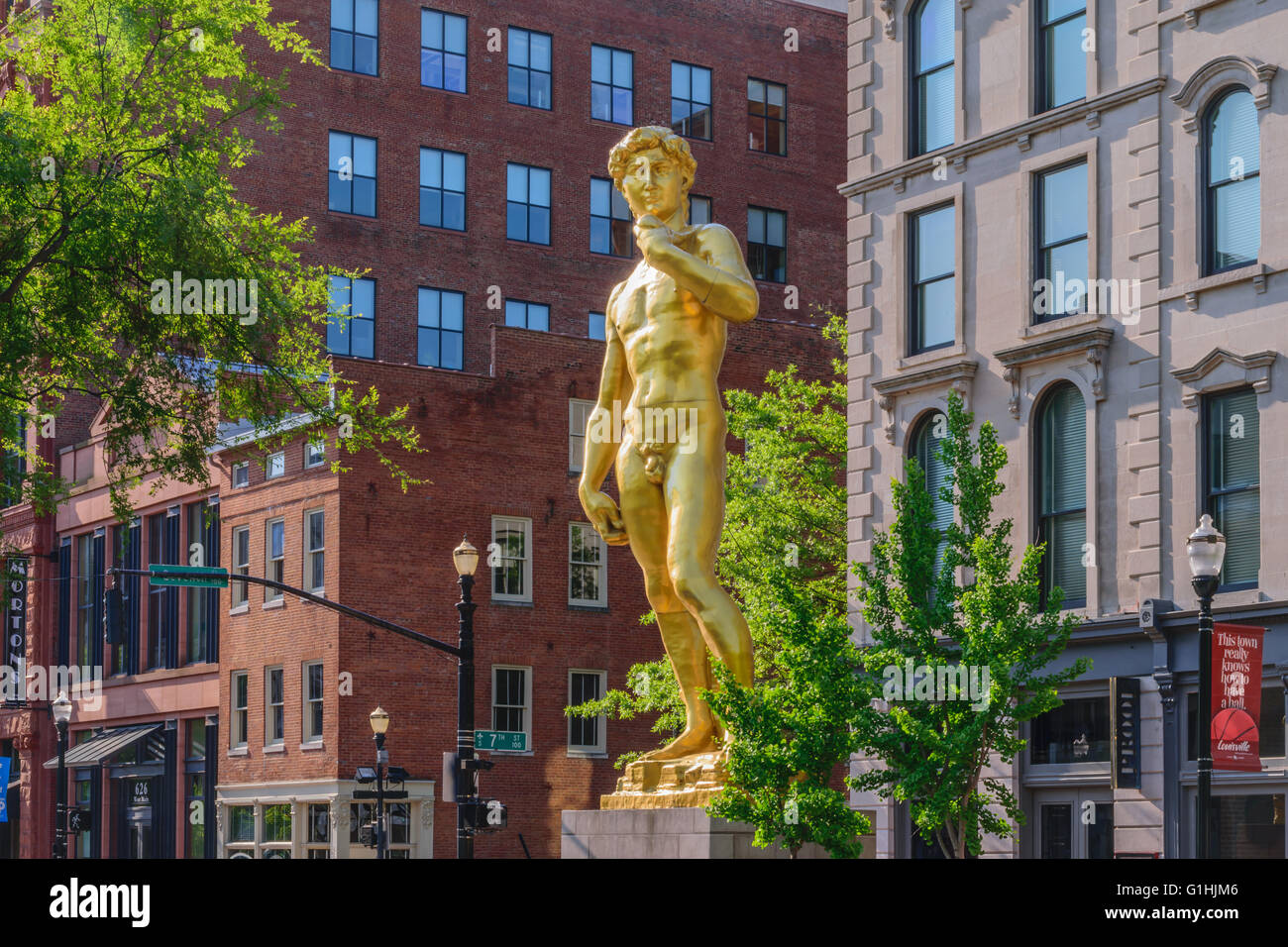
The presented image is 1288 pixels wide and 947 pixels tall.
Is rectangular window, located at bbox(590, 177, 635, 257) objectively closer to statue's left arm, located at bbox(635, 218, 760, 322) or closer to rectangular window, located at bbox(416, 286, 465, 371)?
rectangular window, located at bbox(416, 286, 465, 371)

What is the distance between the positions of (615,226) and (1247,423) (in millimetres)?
33056

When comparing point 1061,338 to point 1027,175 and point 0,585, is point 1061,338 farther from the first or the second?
point 0,585

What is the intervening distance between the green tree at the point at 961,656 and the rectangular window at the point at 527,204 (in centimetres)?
3538

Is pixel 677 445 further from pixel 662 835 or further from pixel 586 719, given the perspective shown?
pixel 586 719

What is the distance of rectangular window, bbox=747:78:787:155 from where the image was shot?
59062 millimetres

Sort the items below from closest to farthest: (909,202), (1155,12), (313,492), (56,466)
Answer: (1155,12), (909,202), (313,492), (56,466)

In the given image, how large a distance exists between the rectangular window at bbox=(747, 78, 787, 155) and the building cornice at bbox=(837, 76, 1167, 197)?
27.0m

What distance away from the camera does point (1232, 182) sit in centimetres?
2623

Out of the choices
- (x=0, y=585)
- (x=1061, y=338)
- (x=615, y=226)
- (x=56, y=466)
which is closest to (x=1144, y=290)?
(x=1061, y=338)

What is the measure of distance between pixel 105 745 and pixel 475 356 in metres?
14.4

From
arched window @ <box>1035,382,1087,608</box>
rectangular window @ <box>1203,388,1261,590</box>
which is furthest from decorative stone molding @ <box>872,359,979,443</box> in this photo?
rectangular window @ <box>1203,388,1261,590</box>

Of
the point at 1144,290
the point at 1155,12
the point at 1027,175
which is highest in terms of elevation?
the point at 1155,12

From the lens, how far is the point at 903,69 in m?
31.8
